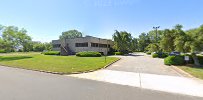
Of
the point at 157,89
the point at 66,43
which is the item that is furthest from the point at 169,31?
the point at 66,43

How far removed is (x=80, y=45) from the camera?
37.8 m

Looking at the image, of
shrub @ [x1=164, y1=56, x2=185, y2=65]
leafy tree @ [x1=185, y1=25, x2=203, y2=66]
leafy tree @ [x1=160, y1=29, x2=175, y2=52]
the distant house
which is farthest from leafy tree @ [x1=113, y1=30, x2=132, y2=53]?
leafy tree @ [x1=185, y1=25, x2=203, y2=66]

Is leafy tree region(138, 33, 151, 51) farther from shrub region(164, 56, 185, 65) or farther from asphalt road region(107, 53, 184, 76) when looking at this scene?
shrub region(164, 56, 185, 65)

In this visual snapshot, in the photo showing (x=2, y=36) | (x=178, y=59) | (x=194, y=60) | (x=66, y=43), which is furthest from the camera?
(x=66, y=43)

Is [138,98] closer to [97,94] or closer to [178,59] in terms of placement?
[97,94]

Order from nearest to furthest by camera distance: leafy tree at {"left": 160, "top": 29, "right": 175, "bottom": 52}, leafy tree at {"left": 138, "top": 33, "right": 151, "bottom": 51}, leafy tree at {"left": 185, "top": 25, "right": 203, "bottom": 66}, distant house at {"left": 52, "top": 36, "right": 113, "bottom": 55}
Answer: leafy tree at {"left": 185, "top": 25, "right": 203, "bottom": 66} → leafy tree at {"left": 160, "top": 29, "right": 175, "bottom": 52} → distant house at {"left": 52, "top": 36, "right": 113, "bottom": 55} → leafy tree at {"left": 138, "top": 33, "right": 151, "bottom": 51}

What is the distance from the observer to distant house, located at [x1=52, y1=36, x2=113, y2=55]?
Result: 36.4 m

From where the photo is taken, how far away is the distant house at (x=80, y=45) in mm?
36406

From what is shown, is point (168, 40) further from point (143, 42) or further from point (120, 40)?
point (143, 42)

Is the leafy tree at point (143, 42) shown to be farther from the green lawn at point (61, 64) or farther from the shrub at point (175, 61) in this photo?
the shrub at point (175, 61)

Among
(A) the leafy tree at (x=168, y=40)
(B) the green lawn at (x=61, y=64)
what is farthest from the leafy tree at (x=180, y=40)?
(B) the green lawn at (x=61, y=64)

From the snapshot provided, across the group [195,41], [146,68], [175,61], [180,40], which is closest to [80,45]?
[146,68]

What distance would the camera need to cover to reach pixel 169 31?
17.9 m

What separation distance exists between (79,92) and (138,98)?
104 inches
